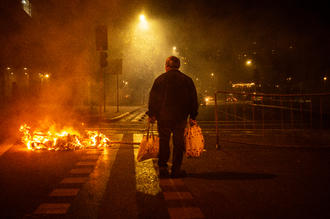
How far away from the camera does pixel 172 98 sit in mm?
5254

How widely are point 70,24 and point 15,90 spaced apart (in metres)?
10.3

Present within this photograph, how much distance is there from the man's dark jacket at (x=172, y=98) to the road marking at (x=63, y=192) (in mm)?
1713

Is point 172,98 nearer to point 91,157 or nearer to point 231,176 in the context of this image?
point 231,176

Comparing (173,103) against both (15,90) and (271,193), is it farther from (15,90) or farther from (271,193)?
(15,90)

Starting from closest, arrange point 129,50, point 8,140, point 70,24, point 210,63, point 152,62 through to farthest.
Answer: point 8,140 → point 70,24 → point 129,50 → point 152,62 → point 210,63

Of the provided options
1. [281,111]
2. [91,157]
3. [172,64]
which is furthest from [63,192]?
[281,111]

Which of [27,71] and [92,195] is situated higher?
[27,71]

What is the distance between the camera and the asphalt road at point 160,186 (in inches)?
150

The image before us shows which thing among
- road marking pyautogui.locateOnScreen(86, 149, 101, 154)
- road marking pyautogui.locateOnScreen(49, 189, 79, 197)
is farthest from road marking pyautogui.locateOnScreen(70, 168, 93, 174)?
road marking pyautogui.locateOnScreen(86, 149, 101, 154)

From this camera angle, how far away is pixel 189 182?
5.04 meters

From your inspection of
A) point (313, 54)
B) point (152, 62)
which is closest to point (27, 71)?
point (152, 62)

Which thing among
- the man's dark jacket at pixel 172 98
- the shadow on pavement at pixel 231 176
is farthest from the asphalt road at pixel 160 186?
the man's dark jacket at pixel 172 98

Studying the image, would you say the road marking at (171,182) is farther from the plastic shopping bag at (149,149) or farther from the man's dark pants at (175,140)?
the plastic shopping bag at (149,149)

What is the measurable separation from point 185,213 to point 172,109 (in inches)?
75.5
